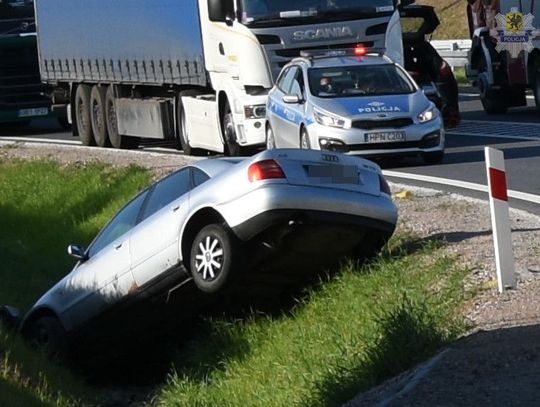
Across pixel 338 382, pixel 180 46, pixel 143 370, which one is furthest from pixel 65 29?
pixel 338 382

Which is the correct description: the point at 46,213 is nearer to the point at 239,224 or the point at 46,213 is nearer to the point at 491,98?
the point at 491,98

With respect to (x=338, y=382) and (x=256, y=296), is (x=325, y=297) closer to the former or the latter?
(x=256, y=296)

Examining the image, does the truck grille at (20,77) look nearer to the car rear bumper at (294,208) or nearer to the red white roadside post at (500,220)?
the car rear bumper at (294,208)

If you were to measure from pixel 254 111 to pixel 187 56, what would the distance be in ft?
9.58

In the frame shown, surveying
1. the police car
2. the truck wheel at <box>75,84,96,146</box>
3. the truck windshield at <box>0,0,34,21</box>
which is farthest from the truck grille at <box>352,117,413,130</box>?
the truck windshield at <box>0,0,34,21</box>

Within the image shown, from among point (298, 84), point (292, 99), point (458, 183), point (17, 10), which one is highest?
point (17, 10)

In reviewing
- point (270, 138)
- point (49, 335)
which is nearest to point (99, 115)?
point (270, 138)

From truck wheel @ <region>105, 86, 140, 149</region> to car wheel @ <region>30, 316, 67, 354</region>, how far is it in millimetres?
15093

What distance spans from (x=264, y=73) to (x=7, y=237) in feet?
15.3

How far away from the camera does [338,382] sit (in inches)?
401

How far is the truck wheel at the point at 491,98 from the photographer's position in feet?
101

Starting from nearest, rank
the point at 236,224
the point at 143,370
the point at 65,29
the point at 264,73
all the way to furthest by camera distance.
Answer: the point at 236,224
the point at 143,370
the point at 264,73
the point at 65,29

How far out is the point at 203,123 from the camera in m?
25.1

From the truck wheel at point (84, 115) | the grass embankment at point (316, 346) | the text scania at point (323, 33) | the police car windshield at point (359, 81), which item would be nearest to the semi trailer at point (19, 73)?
the truck wheel at point (84, 115)
